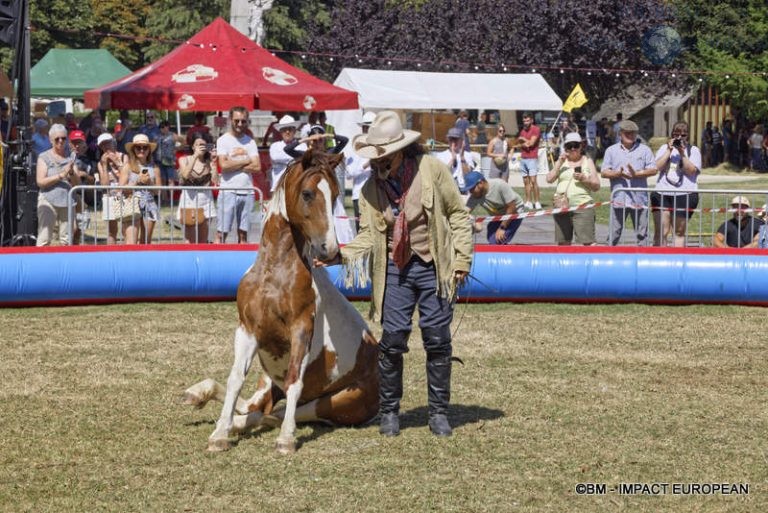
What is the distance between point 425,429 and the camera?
827cm

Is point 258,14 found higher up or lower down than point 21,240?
higher up

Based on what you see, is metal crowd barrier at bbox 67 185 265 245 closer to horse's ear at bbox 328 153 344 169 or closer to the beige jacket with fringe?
the beige jacket with fringe

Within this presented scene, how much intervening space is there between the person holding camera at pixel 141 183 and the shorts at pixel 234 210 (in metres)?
0.94

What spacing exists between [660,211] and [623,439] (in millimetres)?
7896

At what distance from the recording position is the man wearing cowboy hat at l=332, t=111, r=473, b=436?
7.86m

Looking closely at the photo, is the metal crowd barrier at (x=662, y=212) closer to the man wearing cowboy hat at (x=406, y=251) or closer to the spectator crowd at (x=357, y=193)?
the spectator crowd at (x=357, y=193)

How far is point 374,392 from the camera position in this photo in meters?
8.32

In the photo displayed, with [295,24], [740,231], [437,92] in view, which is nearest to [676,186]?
[740,231]

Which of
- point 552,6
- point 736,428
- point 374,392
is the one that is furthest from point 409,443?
point 552,6

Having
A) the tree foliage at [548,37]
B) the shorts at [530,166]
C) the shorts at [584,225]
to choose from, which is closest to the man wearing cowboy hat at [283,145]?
the shorts at [584,225]

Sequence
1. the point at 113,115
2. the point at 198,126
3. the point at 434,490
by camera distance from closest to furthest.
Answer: the point at 434,490 → the point at 198,126 → the point at 113,115

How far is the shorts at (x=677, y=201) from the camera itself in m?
15.8

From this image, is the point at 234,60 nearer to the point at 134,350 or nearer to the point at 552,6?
the point at 134,350

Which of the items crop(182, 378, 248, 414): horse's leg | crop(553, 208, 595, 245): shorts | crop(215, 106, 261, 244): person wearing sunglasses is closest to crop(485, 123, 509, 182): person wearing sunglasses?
crop(215, 106, 261, 244): person wearing sunglasses
